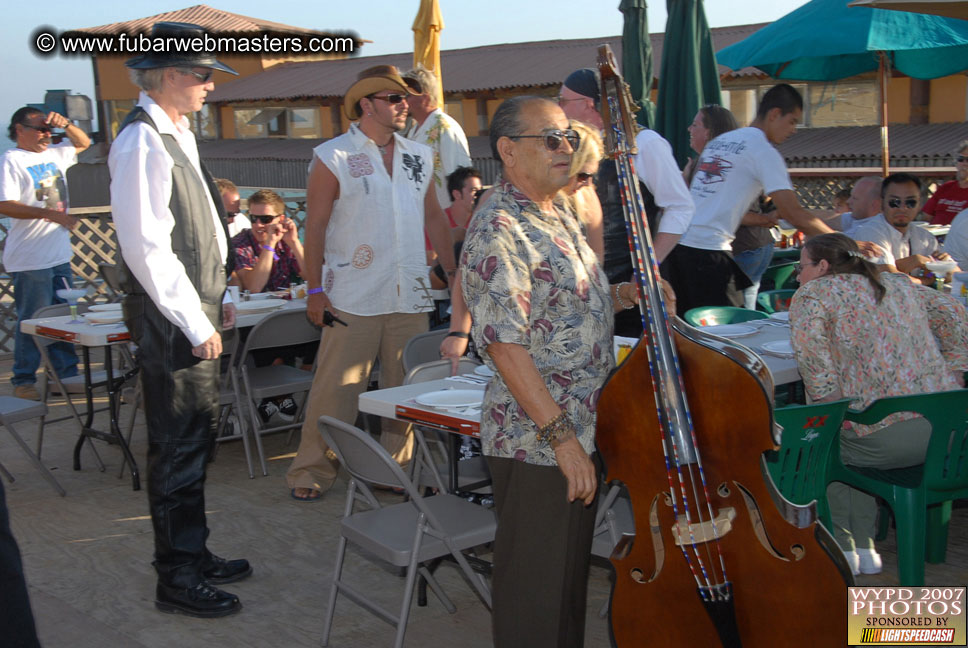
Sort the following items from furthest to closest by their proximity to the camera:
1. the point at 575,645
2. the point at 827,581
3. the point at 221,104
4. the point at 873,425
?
the point at 221,104
the point at 873,425
the point at 575,645
the point at 827,581

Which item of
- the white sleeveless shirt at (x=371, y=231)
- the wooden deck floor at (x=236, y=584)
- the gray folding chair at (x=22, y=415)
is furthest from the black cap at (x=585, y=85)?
the gray folding chair at (x=22, y=415)

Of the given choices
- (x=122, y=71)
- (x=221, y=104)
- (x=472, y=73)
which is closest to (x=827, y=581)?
(x=472, y=73)

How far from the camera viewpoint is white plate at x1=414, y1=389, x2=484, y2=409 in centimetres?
316

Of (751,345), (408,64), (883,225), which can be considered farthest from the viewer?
(408,64)

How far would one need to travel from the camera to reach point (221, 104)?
3200 cm

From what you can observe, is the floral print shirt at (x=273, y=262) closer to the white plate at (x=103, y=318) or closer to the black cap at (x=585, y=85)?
the white plate at (x=103, y=318)

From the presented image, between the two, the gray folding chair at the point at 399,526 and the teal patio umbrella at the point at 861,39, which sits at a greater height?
the teal patio umbrella at the point at 861,39

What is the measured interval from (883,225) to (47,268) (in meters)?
5.70

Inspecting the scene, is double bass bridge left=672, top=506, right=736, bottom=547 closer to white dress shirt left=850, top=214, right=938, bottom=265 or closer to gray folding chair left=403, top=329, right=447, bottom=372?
gray folding chair left=403, top=329, right=447, bottom=372

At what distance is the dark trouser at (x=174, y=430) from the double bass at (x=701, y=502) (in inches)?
63.2

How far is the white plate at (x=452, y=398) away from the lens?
10.4ft

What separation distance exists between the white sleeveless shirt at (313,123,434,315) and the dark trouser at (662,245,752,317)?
150 cm

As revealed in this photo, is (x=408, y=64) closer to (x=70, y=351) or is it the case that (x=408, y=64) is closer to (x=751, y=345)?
(x=70, y=351)


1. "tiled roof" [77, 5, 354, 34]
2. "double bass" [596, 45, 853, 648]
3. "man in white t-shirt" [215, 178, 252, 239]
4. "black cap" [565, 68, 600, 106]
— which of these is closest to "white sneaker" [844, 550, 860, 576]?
"double bass" [596, 45, 853, 648]
